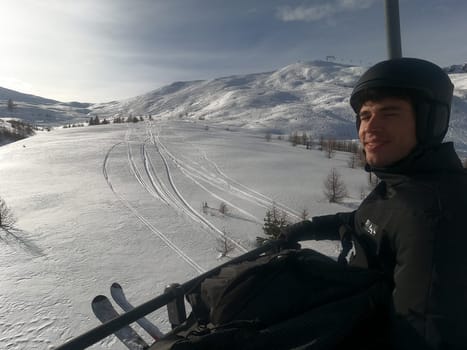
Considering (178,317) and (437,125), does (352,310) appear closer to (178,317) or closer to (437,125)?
(437,125)

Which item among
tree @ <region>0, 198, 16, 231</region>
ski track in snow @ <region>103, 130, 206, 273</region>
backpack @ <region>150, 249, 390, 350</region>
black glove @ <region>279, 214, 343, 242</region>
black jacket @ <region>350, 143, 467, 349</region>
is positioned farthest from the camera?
tree @ <region>0, 198, 16, 231</region>

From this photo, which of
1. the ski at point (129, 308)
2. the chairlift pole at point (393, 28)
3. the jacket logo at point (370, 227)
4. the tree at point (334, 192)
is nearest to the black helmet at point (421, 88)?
the jacket logo at point (370, 227)

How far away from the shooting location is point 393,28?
248 centimetres

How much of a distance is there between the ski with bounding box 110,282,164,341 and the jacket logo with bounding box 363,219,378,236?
167cm

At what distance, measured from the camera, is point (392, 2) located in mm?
2426

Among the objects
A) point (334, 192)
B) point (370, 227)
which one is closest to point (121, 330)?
point (370, 227)

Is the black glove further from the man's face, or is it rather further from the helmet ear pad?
the helmet ear pad

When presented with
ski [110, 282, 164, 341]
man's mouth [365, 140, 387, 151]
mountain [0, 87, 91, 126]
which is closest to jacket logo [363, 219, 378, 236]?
man's mouth [365, 140, 387, 151]

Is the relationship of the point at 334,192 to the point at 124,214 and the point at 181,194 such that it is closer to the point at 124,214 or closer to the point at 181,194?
the point at 181,194

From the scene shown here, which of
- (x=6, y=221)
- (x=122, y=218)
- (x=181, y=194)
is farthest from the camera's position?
(x=181, y=194)

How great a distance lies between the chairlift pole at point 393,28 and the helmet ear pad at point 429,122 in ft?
4.30

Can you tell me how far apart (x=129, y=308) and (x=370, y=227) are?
6.82 ft

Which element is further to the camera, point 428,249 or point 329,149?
point 329,149

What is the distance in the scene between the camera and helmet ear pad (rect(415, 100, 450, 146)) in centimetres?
133
